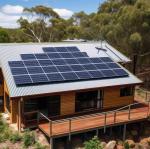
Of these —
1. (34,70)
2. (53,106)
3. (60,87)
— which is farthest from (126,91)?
(34,70)

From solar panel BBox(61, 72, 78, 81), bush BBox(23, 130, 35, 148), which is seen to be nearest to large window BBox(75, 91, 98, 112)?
solar panel BBox(61, 72, 78, 81)

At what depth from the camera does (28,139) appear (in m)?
16.5

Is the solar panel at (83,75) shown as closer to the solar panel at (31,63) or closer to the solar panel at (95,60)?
the solar panel at (95,60)

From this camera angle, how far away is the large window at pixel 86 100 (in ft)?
65.6

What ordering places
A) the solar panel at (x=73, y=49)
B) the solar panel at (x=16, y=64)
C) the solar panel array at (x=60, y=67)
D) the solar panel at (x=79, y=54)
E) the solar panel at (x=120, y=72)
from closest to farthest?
1. the solar panel array at (x=60, y=67)
2. the solar panel at (x=16, y=64)
3. the solar panel at (x=120, y=72)
4. the solar panel at (x=79, y=54)
5. the solar panel at (x=73, y=49)

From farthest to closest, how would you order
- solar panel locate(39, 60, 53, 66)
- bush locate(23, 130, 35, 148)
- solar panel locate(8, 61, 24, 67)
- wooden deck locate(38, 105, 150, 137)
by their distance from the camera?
solar panel locate(39, 60, 53, 66)
solar panel locate(8, 61, 24, 67)
wooden deck locate(38, 105, 150, 137)
bush locate(23, 130, 35, 148)

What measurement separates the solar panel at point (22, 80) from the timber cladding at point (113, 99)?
5797 millimetres

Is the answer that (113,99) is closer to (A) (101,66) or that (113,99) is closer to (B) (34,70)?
(A) (101,66)

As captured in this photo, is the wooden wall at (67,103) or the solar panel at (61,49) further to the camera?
the solar panel at (61,49)

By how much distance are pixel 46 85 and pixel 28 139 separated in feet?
12.3

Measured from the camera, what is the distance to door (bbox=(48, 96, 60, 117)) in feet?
61.3

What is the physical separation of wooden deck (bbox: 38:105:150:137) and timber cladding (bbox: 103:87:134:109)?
1.05 meters

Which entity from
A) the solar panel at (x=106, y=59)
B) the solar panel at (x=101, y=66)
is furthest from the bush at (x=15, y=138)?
the solar panel at (x=106, y=59)

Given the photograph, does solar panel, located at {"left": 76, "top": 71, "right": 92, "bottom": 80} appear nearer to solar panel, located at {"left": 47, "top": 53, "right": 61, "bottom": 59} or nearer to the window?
solar panel, located at {"left": 47, "top": 53, "right": 61, "bottom": 59}
